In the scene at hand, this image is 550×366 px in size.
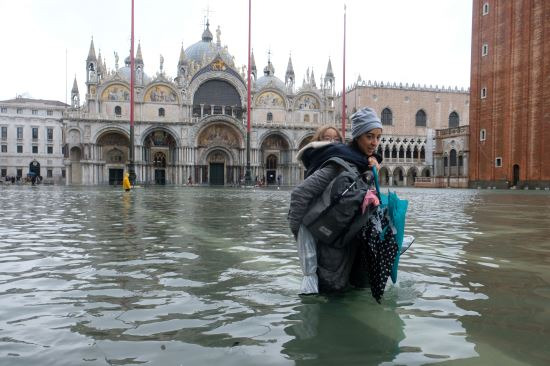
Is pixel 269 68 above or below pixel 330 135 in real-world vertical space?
above

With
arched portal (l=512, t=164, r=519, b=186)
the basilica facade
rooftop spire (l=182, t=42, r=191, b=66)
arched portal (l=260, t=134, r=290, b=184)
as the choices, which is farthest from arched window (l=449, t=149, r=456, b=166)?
rooftop spire (l=182, t=42, r=191, b=66)

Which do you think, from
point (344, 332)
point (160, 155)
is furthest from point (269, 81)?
point (344, 332)

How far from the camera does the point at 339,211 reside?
3680 millimetres

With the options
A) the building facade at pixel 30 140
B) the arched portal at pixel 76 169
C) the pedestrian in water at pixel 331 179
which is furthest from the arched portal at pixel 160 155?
the pedestrian in water at pixel 331 179

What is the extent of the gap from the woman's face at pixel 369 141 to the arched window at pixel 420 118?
6367 centimetres

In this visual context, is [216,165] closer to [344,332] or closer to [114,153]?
[114,153]

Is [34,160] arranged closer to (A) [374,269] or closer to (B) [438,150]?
(B) [438,150]

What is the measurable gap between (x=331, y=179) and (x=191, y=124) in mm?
49545

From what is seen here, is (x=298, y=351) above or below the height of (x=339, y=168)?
below

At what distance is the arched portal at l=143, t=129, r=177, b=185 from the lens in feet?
173

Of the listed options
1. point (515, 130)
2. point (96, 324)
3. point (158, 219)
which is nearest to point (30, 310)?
point (96, 324)

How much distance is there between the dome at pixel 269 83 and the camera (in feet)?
181

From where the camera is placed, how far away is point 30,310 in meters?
3.51

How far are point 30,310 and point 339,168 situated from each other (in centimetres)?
242
